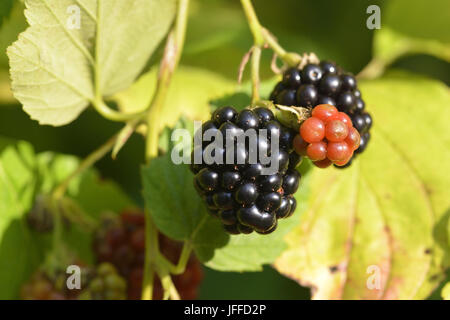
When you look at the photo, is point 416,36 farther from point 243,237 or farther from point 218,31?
point 243,237

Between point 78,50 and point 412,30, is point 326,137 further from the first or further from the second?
point 412,30

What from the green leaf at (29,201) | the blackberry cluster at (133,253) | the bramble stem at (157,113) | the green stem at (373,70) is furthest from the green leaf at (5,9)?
the green stem at (373,70)

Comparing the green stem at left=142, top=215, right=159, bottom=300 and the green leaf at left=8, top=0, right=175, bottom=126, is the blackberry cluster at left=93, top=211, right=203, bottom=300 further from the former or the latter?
the green leaf at left=8, top=0, right=175, bottom=126

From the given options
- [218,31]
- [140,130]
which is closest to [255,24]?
[140,130]

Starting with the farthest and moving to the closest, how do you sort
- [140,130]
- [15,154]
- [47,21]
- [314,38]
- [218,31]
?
1. [314,38]
2. [218,31]
3. [15,154]
4. [140,130]
5. [47,21]

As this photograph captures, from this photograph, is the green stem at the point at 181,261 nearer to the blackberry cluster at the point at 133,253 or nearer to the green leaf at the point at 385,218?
the blackberry cluster at the point at 133,253
